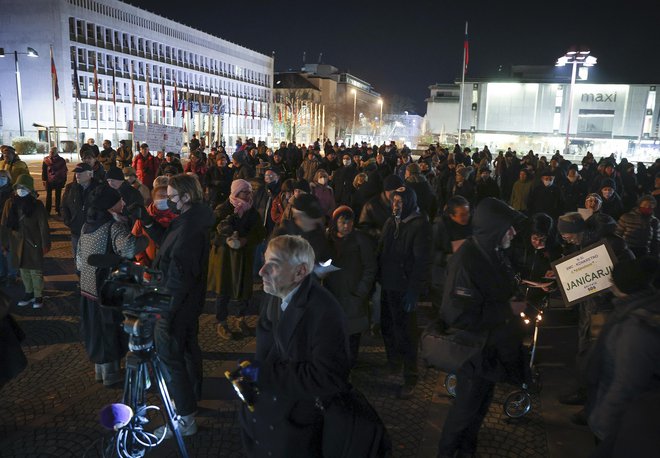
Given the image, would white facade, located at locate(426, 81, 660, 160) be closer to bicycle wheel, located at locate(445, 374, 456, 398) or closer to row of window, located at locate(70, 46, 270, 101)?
row of window, located at locate(70, 46, 270, 101)

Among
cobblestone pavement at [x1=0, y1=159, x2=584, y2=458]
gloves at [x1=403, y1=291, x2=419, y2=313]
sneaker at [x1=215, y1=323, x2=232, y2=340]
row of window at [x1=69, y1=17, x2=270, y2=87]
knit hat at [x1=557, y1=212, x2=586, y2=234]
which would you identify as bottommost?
cobblestone pavement at [x1=0, y1=159, x2=584, y2=458]

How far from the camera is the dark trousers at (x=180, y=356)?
13.7 ft

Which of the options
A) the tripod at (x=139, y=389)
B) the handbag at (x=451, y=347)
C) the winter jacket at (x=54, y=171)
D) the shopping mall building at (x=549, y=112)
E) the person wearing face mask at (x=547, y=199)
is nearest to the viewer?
the tripod at (x=139, y=389)

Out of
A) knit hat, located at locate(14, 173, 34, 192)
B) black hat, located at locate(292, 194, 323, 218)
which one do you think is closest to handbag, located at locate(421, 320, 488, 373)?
black hat, located at locate(292, 194, 323, 218)

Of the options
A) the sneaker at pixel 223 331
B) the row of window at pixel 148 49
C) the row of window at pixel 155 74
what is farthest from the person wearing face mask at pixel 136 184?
the row of window at pixel 148 49

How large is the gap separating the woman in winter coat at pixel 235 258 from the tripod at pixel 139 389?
248 cm

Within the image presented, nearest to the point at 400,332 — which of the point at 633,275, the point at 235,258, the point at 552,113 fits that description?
the point at 235,258

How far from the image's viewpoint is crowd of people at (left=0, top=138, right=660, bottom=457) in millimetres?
2695

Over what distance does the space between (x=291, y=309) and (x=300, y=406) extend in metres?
0.48

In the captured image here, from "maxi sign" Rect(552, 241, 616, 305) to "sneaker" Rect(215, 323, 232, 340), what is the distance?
3.76m

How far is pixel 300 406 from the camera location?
2.65m

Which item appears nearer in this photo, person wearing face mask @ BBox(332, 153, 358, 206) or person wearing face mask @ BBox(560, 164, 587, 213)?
person wearing face mask @ BBox(332, 153, 358, 206)

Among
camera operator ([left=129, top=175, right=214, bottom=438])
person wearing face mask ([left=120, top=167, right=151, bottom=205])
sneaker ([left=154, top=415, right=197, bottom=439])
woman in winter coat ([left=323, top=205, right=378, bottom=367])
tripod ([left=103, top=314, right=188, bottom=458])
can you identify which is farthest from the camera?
person wearing face mask ([left=120, top=167, right=151, bottom=205])

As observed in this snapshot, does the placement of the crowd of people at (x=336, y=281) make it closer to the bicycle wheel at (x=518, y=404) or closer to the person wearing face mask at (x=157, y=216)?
the person wearing face mask at (x=157, y=216)
